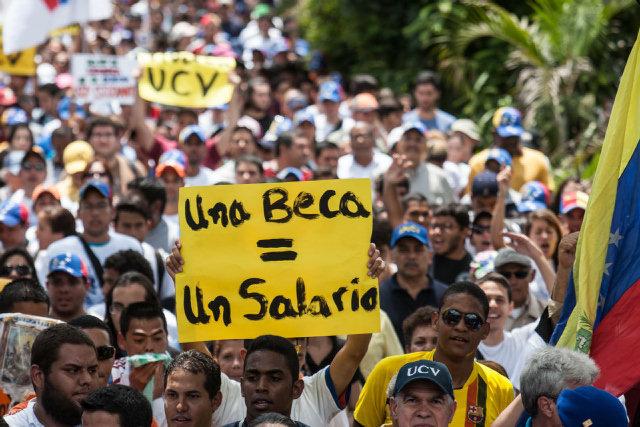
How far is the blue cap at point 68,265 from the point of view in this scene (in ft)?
31.0

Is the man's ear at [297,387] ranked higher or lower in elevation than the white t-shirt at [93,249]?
lower

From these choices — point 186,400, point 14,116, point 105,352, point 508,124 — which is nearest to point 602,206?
point 186,400

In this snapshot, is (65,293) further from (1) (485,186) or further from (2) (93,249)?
(1) (485,186)

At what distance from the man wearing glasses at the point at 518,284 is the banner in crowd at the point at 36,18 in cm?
684

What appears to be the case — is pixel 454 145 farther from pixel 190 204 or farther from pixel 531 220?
pixel 190 204

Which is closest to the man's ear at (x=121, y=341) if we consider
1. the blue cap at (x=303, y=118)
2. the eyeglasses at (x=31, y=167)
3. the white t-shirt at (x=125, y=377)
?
the white t-shirt at (x=125, y=377)

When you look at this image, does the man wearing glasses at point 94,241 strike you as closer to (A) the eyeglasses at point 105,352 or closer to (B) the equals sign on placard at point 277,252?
(A) the eyeglasses at point 105,352

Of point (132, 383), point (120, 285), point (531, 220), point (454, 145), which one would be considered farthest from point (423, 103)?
point (132, 383)

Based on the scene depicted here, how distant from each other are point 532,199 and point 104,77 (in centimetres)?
547

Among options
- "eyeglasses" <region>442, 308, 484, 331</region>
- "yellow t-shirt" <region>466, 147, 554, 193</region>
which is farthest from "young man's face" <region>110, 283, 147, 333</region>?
"yellow t-shirt" <region>466, 147, 554, 193</region>

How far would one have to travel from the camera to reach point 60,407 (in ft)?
22.1

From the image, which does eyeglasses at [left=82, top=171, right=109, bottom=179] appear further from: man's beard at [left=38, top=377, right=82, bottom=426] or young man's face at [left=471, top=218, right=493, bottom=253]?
man's beard at [left=38, top=377, right=82, bottom=426]

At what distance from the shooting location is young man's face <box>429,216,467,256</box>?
11117 millimetres

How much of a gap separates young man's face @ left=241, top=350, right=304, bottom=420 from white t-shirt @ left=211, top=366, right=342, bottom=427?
0.82 ft
